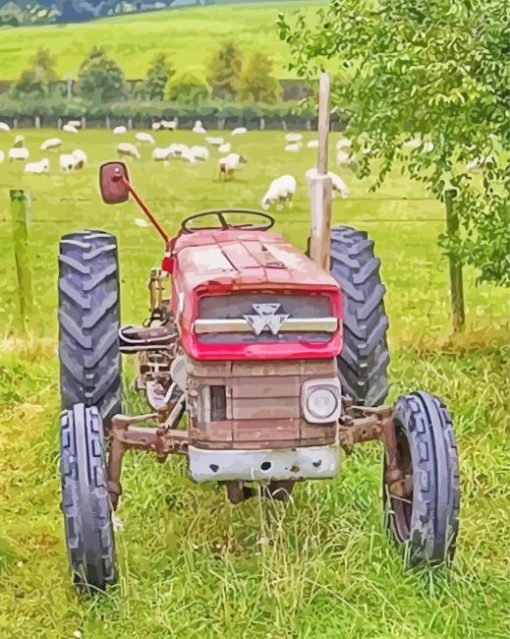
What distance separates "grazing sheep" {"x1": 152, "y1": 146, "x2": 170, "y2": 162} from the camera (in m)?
3.03

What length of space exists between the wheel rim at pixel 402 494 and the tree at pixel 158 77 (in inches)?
42.4

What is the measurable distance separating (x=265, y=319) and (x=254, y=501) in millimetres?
575

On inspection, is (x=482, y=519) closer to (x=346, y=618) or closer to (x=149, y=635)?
(x=346, y=618)

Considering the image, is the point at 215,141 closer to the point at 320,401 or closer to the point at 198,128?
the point at 198,128

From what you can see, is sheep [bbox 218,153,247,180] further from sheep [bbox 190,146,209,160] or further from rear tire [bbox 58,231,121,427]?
rear tire [bbox 58,231,121,427]

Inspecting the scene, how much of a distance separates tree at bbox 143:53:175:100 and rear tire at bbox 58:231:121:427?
434mm

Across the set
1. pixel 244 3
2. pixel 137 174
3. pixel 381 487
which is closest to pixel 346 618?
pixel 381 487

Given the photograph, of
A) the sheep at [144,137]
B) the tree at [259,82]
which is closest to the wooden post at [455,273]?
the tree at [259,82]

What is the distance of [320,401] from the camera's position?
2.19m

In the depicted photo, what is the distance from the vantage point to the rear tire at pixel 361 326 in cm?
276

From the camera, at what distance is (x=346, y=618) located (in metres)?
2.16

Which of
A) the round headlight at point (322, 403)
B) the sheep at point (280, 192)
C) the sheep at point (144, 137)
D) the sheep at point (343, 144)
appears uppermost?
the sheep at point (144, 137)

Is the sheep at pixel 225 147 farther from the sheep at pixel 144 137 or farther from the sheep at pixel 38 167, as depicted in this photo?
the sheep at pixel 38 167

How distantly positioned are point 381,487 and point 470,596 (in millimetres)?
367
